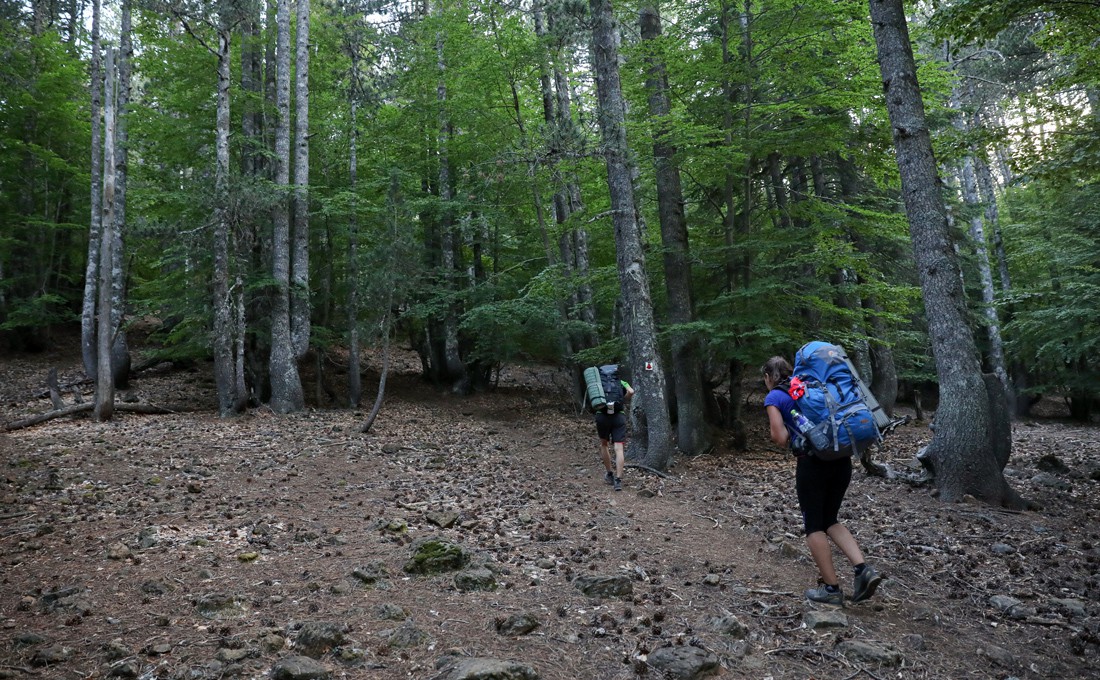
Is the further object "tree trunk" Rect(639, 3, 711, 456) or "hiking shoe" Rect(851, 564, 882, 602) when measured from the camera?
"tree trunk" Rect(639, 3, 711, 456)

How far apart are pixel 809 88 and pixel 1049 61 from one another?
534 inches

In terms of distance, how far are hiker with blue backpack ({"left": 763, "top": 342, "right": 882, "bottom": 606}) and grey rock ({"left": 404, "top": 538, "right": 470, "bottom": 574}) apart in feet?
8.90

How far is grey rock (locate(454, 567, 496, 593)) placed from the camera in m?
4.84

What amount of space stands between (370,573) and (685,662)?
8.53 ft

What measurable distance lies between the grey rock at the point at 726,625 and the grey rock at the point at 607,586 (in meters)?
0.65

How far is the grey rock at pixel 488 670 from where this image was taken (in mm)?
3393

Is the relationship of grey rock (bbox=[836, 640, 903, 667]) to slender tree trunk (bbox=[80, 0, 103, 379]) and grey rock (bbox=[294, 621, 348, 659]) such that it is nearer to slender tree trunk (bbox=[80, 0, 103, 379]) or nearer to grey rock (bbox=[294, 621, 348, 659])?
grey rock (bbox=[294, 621, 348, 659])

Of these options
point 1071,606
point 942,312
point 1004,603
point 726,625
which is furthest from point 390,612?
point 942,312

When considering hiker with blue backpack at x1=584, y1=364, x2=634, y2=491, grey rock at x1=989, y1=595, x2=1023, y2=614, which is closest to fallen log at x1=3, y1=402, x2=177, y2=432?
hiker with blue backpack at x1=584, y1=364, x2=634, y2=491

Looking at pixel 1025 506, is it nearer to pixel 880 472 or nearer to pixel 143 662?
pixel 880 472

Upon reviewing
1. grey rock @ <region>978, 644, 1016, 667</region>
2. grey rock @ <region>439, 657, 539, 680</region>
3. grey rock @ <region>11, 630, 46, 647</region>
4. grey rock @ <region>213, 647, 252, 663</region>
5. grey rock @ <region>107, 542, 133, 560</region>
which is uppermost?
grey rock @ <region>107, 542, 133, 560</region>

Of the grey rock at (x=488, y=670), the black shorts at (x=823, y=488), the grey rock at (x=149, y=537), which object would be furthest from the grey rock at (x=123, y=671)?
the black shorts at (x=823, y=488)

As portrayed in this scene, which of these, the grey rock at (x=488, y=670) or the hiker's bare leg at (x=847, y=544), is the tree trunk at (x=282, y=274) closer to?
the grey rock at (x=488, y=670)

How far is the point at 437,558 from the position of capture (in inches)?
207
